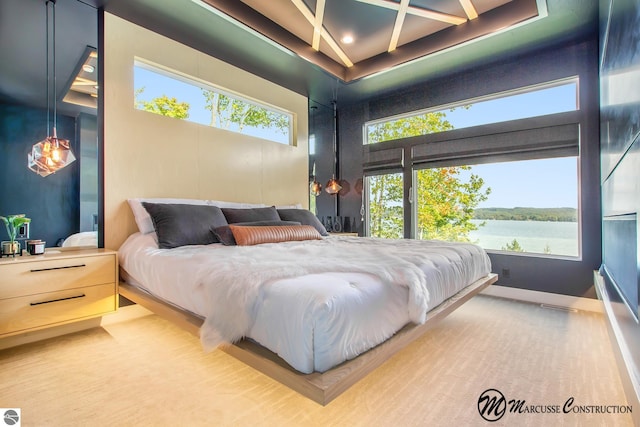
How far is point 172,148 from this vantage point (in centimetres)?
334

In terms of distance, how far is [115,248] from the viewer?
2.93 meters

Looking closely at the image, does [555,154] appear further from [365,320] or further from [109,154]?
[109,154]

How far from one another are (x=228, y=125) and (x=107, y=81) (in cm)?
136

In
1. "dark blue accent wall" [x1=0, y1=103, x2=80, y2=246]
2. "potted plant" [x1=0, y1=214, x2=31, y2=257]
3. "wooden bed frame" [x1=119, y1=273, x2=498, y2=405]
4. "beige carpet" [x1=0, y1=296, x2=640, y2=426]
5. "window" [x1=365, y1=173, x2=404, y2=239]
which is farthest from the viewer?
"window" [x1=365, y1=173, x2=404, y2=239]

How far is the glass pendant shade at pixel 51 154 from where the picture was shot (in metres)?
2.84

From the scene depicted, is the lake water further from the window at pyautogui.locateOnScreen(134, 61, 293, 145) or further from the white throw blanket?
the window at pyautogui.locateOnScreen(134, 61, 293, 145)

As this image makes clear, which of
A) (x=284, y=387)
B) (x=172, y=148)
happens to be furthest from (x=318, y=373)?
(x=172, y=148)

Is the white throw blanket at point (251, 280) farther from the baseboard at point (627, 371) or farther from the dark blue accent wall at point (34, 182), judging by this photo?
the dark blue accent wall at point (34, 182)

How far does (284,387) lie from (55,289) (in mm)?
1902

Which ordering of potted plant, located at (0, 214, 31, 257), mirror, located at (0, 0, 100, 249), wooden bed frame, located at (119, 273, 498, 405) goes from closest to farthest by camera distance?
wooden bed frame, located at (119, 273, 498, 405) < potted plant, located at (0, 214, 31, 257) < mirror, located at (0, 0, 100, 249)

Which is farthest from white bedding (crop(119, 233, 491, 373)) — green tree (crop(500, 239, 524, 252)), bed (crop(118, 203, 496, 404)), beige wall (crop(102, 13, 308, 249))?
green tree (crop(500, 239, 524, 252))

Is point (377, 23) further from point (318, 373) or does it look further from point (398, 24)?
point (318, 373)

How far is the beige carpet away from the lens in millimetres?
1498

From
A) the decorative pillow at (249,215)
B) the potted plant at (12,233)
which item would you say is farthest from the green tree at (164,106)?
the potted plant at (12,233)
